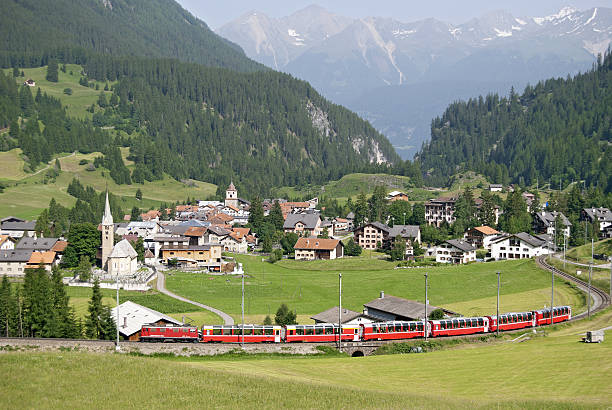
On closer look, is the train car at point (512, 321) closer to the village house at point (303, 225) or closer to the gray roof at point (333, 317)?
the gray roof at point (333, 317)

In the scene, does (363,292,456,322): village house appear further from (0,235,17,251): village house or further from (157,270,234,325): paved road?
(0,235,17,251): village house

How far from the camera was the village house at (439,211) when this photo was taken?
17088 cm

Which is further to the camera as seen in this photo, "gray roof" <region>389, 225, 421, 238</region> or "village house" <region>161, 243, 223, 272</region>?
"gray roof" <region>389, 225, 421, 238</region>

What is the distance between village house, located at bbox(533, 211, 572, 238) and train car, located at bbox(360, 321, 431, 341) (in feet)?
283

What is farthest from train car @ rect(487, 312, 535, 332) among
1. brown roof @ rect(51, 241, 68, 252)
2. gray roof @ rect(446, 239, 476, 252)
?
brown roof @ rect(51, 241, 68, 252)

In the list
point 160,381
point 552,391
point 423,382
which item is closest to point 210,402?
point 160,381

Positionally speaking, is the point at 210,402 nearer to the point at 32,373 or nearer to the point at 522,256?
the point at 32,373

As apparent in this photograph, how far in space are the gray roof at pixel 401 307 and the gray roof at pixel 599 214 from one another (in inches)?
3578

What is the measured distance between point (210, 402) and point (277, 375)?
Answer: 6.74 meters

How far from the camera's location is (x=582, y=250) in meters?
112

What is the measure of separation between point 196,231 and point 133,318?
72.8 m

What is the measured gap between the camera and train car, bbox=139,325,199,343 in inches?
2411

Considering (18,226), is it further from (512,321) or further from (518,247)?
(512,321)

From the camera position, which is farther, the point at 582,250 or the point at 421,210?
the point at 421,210
